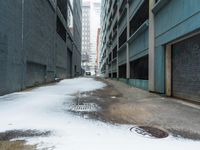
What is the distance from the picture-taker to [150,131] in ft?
13.9

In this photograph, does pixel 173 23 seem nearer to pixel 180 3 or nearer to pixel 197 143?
pixel 180 3

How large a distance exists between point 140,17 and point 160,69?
818 centimetres

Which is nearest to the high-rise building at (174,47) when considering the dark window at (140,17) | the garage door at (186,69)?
the garage door at (186,69)

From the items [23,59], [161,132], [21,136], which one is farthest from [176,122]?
[23,59]

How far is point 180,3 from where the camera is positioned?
8773 mm

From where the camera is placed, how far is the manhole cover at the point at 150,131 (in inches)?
156

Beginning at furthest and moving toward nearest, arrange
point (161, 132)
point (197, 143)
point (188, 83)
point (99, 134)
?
1. point (188, 83)
2. point (161, 132)
3. point (99, 134)
4. point (197, 143)

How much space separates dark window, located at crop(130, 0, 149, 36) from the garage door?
647cm

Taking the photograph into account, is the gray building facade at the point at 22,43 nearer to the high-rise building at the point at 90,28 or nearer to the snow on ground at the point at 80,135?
the snow on ground at the point at 80,135

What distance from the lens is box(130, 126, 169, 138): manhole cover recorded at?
3.97 meters

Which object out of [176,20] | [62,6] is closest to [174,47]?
[176,20]

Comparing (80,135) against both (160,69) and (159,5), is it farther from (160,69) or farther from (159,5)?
(159,5)

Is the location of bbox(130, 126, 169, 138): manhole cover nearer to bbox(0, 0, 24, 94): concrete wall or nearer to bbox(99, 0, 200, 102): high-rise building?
bbox(99, 0, 200, 102): high-rise building

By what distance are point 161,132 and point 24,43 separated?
10.9 m
